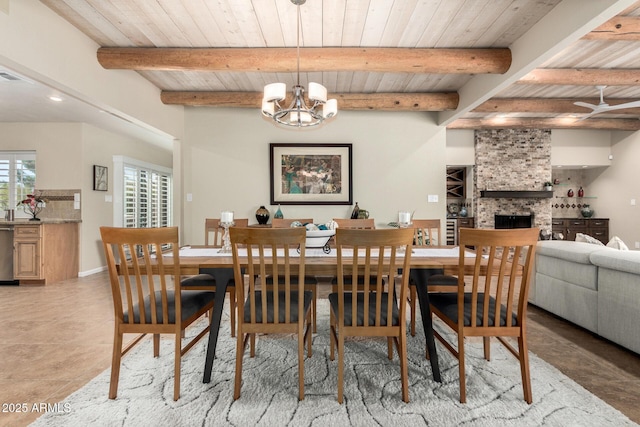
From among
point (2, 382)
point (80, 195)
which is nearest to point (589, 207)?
point (2, 382)

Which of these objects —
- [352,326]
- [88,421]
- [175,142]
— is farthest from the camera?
[175,142]

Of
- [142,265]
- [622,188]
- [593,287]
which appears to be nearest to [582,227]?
[622,188]

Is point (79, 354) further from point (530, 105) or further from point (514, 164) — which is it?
point (514, 164)

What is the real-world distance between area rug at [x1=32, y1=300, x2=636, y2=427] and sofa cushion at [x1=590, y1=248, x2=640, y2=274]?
0.87 metres

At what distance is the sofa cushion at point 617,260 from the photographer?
2086mm

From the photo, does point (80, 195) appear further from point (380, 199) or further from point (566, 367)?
point (566, 367)

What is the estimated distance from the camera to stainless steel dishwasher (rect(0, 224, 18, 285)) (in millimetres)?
4312

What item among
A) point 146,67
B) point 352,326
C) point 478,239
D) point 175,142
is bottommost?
point 352,326

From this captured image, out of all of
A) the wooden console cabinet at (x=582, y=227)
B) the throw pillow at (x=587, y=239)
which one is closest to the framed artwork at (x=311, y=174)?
the throw pillow at (x=587, y=239)

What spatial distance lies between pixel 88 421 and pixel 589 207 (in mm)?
9490

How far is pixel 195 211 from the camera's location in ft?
16.0

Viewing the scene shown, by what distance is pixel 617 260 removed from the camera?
2193 millimetres

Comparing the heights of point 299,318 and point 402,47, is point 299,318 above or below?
below

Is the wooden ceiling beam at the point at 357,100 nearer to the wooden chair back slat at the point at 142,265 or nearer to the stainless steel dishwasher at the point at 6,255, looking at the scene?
the stainless steel dishwasher at the point at 6,255
